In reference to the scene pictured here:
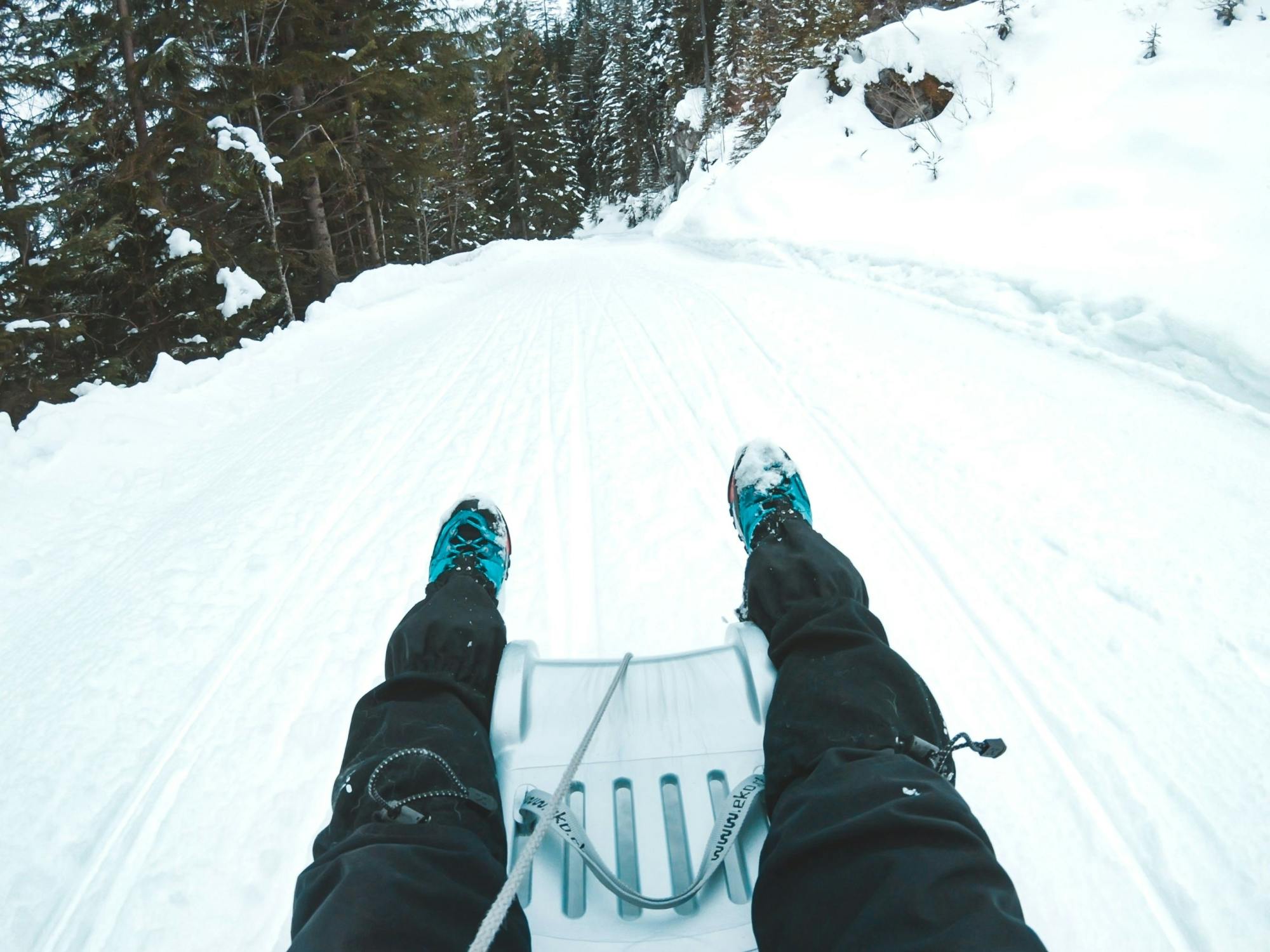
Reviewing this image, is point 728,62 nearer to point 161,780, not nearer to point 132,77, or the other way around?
point 132,77

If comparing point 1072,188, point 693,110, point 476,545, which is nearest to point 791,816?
point 476,545

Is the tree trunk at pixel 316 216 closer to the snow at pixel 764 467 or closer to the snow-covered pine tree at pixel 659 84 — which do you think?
the snow at pixel 764 467

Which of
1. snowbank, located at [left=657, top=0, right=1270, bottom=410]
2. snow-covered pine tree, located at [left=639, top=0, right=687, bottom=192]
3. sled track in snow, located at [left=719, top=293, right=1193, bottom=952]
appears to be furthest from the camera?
snow-covered pine tree, located at [left=639, top=0, right=687, bottom=192]

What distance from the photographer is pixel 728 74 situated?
25.6 m

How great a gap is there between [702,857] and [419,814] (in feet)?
2.18

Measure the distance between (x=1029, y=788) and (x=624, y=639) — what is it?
1.26 metres

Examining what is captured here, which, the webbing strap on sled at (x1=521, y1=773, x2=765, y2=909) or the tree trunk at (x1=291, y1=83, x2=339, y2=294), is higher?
the tree trunk at (x1=291, y1=83, x2=339, y2=294)

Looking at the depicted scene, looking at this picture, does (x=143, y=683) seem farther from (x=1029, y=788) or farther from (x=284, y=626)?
(x=1029, y=788)

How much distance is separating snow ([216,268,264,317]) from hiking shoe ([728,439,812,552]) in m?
7.79

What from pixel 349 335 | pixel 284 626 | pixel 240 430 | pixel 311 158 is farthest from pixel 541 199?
pixel 284 626

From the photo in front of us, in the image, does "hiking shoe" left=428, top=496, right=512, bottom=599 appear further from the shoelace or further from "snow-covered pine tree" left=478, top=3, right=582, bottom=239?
"snow-covered pine tree" left=478, top=3, right=582, bottom=239

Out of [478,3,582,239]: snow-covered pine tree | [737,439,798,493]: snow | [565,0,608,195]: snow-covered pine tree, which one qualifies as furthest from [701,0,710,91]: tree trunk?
[737,439,798,493]: snow

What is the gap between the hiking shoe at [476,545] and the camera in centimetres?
224

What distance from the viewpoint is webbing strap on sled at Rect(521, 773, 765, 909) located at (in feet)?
4.32
